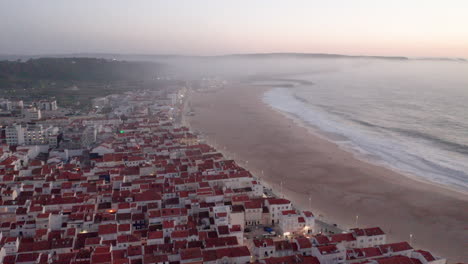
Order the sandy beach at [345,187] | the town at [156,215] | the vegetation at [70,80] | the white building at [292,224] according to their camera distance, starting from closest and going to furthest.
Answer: the town at [156,215]
the white building at [292,224]
the sandy beach at [345,187]
the vegetation at [70,80]

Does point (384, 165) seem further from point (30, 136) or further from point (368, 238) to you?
point (30, 136)

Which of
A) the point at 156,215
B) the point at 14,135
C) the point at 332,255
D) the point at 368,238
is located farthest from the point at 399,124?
the point at 14,135

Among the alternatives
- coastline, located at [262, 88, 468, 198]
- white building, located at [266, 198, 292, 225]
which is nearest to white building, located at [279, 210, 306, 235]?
white building, located at [266, 198, 292, 225]

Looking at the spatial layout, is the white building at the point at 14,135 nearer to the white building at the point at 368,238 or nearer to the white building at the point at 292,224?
the white building at the point at 292,224

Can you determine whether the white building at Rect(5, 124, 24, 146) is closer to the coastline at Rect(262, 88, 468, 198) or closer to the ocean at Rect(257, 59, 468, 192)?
the coastline at Rect(262, 88, 468, 198)

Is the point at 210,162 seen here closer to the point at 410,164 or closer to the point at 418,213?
the point at 418,213

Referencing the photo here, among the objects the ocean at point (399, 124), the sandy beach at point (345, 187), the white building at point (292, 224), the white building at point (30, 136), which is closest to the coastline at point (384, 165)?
the ocean at point (399, 124)
